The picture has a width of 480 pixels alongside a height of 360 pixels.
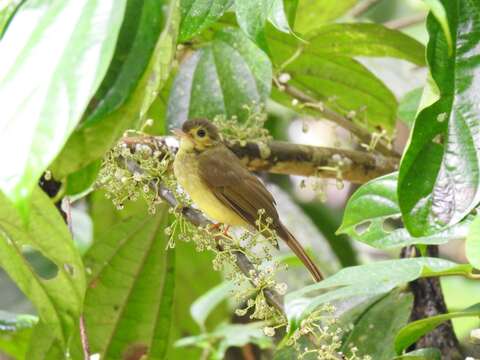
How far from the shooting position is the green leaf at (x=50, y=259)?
1.69 metres

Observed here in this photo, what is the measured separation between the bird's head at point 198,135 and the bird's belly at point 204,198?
5 centimetres

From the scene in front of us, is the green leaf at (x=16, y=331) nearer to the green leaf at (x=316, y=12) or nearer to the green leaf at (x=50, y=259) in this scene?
the green leaf at (x=50, y=259)

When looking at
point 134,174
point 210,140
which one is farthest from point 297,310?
point 210,140

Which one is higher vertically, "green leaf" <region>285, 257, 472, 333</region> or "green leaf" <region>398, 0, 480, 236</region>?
"green leaf" <region>398, 0, 480, 236</region>

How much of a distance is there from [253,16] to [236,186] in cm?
131

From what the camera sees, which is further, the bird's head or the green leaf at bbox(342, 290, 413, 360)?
the bird's head

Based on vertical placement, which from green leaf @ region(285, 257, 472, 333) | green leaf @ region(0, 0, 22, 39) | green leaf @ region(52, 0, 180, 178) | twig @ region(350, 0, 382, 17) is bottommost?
green leaf @ region(285, 257, 472, 333)

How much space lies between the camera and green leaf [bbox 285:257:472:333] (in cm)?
156

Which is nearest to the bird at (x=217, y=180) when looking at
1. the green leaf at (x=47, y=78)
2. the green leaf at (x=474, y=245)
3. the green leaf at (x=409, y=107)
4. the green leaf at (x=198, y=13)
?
the green leaf at (x=409, y=107)

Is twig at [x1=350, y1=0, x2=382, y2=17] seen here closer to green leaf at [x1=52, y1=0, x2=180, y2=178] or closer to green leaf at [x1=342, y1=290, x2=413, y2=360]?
green leaf at [x1=342, y1=290, x2=413, y2=360]

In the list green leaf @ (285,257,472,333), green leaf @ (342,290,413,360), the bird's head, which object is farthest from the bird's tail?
green leaf @ (285,257,472,333)

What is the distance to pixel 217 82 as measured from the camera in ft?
9.30

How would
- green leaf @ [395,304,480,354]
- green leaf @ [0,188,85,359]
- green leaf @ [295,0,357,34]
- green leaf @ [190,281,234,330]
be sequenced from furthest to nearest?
green leaf @ [295,0,357,34], green leaf @ [190,281,234,330], green leaf @ [395,304,480,354], green leaf @ [0,188,85,359]

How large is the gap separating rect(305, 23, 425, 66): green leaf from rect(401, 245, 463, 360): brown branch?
64 cm
